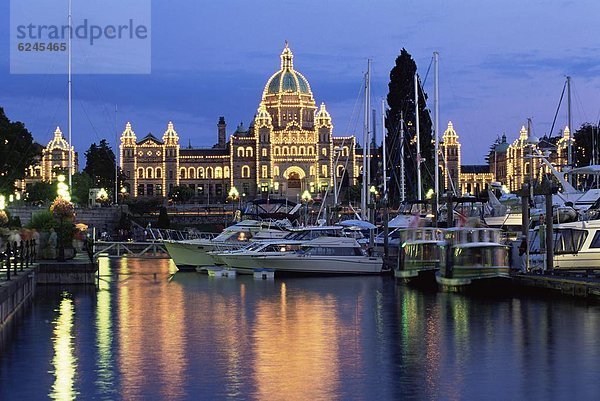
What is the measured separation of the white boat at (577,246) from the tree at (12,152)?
65050 millimetres

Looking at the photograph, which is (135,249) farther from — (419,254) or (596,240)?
(596,240)

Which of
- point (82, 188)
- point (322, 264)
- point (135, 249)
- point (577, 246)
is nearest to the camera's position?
point (577, 246)

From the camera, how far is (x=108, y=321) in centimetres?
3222

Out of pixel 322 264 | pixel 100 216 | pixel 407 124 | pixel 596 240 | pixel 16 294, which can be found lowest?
pixel 16 294

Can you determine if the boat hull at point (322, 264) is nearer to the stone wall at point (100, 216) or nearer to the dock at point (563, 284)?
the dock at point (563, 284)

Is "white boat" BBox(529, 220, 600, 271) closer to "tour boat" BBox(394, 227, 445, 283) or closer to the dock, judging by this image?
the dock

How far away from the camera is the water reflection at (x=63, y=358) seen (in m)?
20.6

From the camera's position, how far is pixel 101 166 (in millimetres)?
164000

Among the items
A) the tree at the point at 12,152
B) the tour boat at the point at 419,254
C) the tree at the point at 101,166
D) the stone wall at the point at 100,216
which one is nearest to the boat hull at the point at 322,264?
the tour boat at the point at 419,254

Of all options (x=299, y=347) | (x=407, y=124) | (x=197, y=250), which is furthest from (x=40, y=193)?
(x=299, y=347)

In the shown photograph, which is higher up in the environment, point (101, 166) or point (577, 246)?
point (101, 166)

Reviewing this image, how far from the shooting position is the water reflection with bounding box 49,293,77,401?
67.6 feet

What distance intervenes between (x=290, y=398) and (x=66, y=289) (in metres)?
24.3

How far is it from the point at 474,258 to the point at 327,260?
11.8 meters
